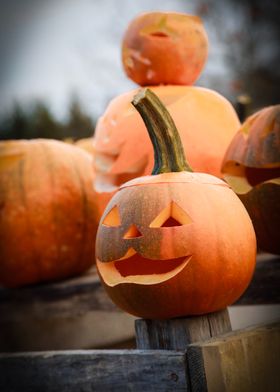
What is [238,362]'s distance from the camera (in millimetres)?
1641

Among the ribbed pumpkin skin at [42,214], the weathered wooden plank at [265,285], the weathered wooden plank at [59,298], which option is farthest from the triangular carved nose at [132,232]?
the ribbed pumpkin skin at [42,214]

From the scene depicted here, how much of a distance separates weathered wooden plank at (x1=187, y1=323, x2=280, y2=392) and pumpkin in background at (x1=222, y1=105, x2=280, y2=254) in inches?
16.2

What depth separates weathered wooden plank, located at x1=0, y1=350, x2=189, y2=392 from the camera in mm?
1696

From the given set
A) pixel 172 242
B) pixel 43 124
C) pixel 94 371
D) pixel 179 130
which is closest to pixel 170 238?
pixel 172 242

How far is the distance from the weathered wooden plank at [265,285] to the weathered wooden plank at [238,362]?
36 cm

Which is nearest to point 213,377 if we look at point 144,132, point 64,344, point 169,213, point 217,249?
point 217,249

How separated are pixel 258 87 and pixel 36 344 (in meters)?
6.42

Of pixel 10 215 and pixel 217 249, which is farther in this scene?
pixel 10 215

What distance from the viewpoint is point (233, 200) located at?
1781 millimetres

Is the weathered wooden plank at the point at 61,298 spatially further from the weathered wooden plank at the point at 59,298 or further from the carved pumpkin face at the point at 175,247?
the carved pumpkin face at the point at 175,247

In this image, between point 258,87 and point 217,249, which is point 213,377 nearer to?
point 217,249

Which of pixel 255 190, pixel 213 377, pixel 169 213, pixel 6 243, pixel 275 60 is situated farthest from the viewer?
pixel 275 60

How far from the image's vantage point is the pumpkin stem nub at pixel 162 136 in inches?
71.4

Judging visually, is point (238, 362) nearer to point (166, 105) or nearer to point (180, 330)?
point (180, 330)
